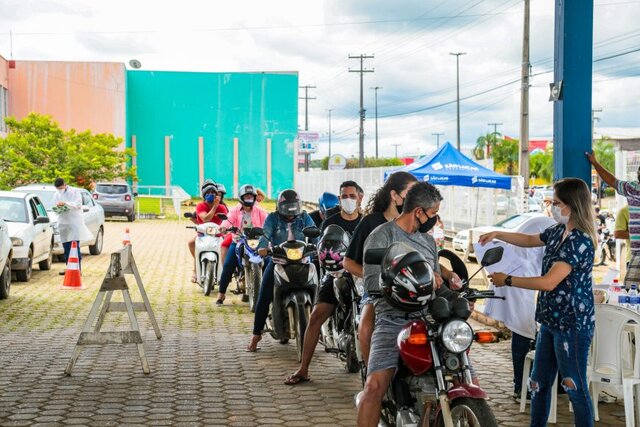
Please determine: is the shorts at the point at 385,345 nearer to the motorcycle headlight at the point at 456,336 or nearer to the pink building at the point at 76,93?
the motorcycle headlight at the point at 456,336

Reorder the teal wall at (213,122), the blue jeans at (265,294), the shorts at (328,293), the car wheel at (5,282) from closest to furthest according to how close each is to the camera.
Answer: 1. the shorts at (328,293)
2. the blue jeans at (265,294)
3. the car wheel at (5,282)
4. the teal wall at (213,122)

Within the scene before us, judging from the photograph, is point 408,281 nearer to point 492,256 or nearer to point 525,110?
point 492,256

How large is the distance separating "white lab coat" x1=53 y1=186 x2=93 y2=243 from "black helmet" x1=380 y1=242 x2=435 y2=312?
44.6ft

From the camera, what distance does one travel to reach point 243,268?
1438 centimetres

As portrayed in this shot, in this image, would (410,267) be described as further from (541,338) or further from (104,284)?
(104,284)

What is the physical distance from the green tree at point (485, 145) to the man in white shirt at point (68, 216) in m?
88.9

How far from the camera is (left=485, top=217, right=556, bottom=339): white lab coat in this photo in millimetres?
7480

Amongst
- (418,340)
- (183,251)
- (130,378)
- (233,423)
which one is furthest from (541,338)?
(183,251)

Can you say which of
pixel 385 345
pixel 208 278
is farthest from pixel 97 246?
pixel 385 345

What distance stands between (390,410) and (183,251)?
2036 centimetres

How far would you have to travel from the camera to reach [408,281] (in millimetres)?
4996

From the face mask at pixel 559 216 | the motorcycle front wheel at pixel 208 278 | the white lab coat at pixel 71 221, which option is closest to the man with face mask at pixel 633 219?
the face mask at pixel 559 216

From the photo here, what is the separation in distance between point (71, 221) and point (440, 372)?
14089 mm

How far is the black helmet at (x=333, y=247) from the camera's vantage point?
25.2ft
